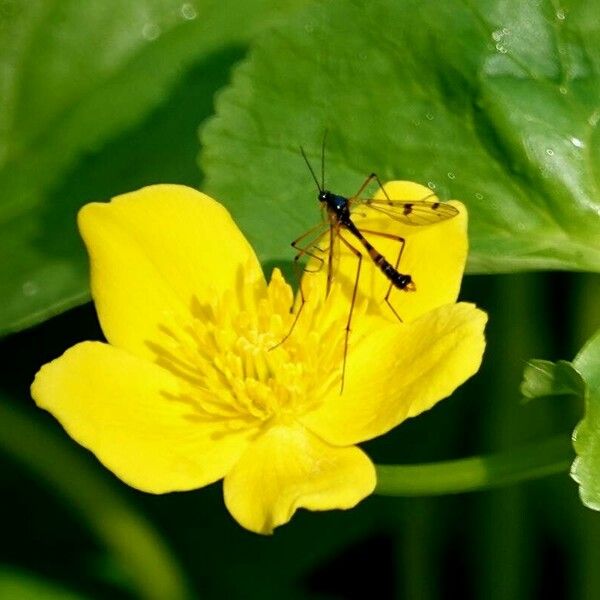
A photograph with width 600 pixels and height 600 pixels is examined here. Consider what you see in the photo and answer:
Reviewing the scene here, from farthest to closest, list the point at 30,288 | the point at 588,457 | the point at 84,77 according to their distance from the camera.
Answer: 1. the point at 84,77
2. the point at 30,288
3. the point at 588,457

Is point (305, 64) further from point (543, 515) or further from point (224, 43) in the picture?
point (543, 515)

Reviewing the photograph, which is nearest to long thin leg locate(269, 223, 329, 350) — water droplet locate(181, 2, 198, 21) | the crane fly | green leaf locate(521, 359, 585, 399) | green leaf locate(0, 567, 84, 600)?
the crane fly

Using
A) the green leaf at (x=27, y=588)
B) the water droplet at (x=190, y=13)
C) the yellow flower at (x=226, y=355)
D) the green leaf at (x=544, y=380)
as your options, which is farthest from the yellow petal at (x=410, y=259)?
the green leaf at (x=27, y=588)

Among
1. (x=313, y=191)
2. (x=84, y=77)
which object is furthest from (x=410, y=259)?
(x=84, y=77)

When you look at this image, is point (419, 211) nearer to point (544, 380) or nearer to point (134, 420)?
point (544, 380)

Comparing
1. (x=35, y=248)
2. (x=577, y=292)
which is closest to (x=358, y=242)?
(x=35, y=248)

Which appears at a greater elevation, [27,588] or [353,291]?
[353,291]
